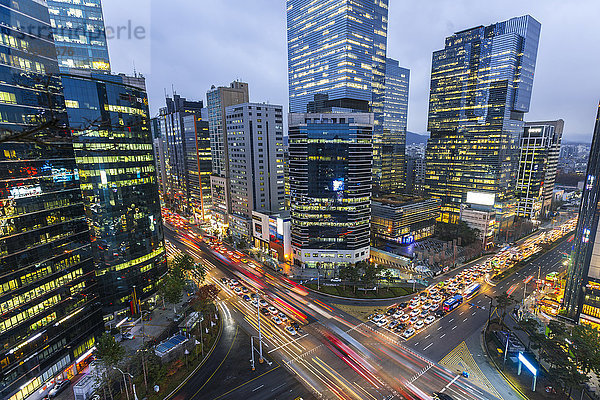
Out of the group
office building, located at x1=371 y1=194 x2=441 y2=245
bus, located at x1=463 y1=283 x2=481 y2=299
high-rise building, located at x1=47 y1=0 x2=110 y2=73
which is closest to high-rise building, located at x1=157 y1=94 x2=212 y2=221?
high-rise building, located at x1=47 y1=0 x2=110 y2=73

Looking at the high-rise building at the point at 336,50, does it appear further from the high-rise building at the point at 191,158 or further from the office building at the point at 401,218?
the high-rise building at the point at 191,158

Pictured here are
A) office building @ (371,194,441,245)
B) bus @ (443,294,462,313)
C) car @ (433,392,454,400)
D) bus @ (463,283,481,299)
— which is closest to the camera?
car @ (433,392,454,400)

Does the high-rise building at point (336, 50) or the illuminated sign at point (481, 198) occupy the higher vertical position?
the high-rise building at point (336, 50)

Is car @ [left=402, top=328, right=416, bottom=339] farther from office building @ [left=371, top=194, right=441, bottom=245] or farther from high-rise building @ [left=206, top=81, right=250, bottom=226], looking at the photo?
high-rise building @ [left=206, top=81, right=250, bottom=226]

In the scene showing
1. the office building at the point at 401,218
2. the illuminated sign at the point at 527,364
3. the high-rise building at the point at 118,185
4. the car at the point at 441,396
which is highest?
the high-rise building at the point at 118,185

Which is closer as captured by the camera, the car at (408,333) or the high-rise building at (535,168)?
the car at (408,333)

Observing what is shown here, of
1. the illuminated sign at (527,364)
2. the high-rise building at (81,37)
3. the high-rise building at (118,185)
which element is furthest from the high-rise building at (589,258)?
the high-rise building at (81,37)
